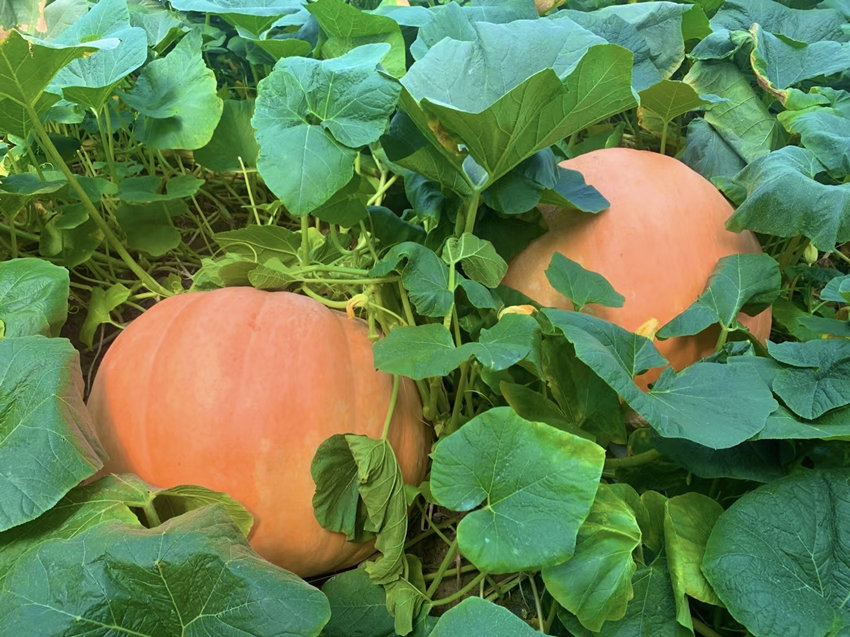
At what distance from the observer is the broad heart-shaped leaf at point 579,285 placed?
2.83 ft

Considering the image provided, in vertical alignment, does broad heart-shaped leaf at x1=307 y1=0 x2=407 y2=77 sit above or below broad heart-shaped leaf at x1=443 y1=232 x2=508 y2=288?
above

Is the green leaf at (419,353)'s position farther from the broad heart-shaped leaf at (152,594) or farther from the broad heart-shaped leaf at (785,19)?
the broad heart-shaped leaf at (785,19)

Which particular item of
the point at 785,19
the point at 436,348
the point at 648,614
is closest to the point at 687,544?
the point at 648,614

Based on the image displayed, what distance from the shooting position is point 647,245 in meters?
0.97

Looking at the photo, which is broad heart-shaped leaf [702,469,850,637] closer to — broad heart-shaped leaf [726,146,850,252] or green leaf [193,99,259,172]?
broad heart-shaped leaf [726,146,850,252]

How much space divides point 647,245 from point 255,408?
1.82 feet

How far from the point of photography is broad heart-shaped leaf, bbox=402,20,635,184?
2.46 feet

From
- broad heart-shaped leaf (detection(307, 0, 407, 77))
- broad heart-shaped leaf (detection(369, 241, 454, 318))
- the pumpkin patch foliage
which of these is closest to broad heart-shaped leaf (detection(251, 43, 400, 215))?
the pumpkin patch foliage

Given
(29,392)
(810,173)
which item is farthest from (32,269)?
(810,173)

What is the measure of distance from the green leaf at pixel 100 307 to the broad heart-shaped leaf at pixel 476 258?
1.63 feet

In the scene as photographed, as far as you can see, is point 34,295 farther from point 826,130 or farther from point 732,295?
point 826,130

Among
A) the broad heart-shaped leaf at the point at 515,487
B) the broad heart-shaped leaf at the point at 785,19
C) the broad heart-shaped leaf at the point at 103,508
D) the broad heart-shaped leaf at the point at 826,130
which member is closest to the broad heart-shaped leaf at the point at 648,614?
the broad heart-shaped leaf at the point at 515,487

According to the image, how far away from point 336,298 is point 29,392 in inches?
19.8

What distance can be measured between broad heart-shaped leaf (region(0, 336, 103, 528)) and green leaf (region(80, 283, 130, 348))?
1.08 feet
